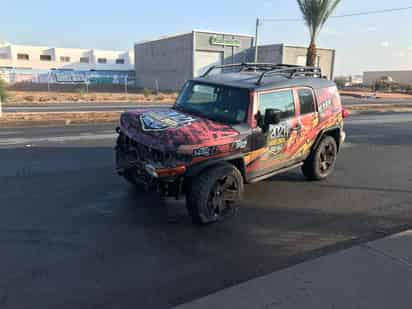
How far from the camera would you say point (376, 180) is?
21.0 feet

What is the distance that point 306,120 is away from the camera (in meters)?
5.41

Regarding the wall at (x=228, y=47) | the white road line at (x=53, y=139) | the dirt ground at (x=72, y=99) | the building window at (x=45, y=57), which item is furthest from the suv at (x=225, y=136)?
the building window at (x=45, y=57)

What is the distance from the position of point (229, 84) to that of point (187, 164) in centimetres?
163

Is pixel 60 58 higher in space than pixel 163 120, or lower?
higher

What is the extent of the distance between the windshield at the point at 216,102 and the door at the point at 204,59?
121 ft

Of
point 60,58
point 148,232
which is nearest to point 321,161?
point 148,232

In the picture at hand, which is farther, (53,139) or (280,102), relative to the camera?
(53,139)

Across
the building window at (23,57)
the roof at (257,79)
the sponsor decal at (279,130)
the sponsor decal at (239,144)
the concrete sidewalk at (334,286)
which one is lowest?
the concrete sidewalk at (334,286)

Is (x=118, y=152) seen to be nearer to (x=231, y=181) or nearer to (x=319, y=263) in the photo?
(x=231, y=181)

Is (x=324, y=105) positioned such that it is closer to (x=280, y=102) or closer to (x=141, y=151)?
(x=280, y=102)

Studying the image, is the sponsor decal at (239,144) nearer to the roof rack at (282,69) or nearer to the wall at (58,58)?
the roof rack at (282,69)

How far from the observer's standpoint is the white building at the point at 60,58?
68.4m

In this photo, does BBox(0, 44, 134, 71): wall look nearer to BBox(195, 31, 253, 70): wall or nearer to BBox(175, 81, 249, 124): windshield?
BBox(195, 31, 253, 70): wall

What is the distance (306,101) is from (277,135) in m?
1.05
